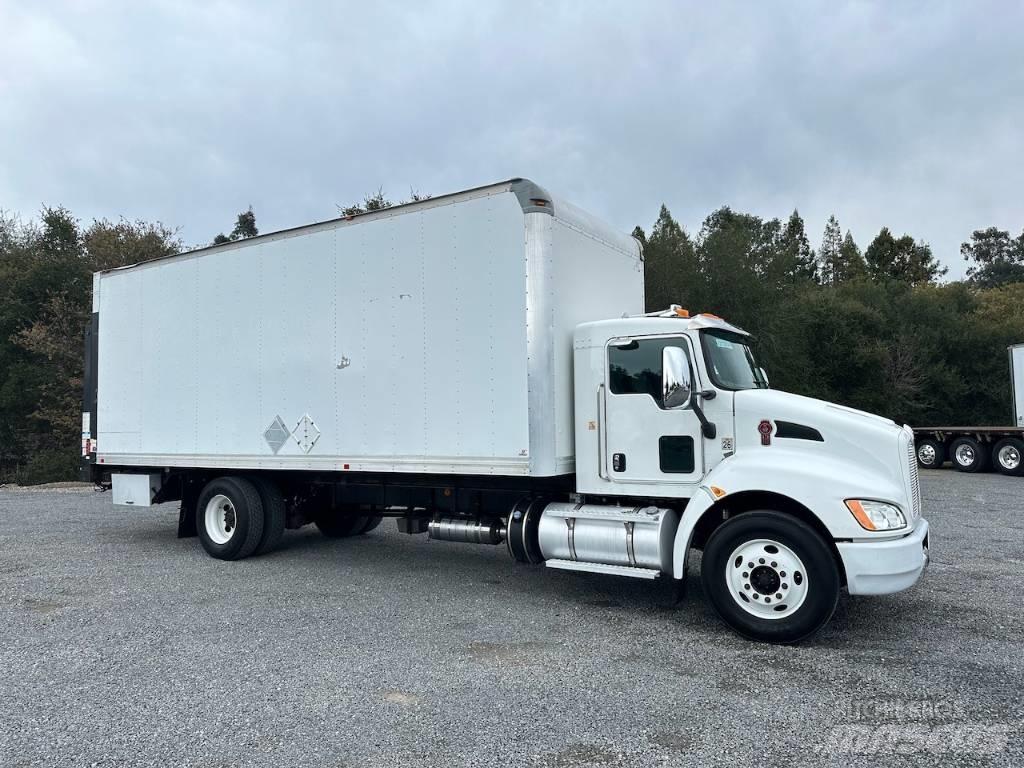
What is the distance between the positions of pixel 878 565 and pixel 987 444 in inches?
698

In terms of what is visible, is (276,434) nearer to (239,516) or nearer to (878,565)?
(239,516)

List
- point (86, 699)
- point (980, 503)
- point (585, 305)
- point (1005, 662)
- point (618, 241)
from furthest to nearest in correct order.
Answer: point (980, 503), point (618, 241), point (585, 305), point (1005, 662), point (86, 699)

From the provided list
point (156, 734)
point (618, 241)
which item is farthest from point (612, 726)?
point (618, 241)

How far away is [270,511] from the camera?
26.6 ft

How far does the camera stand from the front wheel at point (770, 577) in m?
Answer: 4.94

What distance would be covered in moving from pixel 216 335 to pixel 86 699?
4750 mm

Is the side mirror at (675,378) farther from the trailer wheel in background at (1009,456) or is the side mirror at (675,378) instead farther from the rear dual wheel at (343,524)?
the trailer wheel in background at (1009,456)

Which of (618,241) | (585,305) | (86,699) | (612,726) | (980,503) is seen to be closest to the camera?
(612,726)

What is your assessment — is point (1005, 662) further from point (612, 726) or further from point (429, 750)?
point (429, 750)

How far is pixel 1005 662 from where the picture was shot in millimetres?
4734

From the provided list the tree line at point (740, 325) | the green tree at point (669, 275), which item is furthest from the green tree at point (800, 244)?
the green tree at point (669, 275)

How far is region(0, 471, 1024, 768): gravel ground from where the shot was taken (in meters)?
3.60

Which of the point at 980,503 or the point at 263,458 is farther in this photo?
the point at 980,503

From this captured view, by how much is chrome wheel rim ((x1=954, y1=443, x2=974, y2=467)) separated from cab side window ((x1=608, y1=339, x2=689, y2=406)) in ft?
58.0
